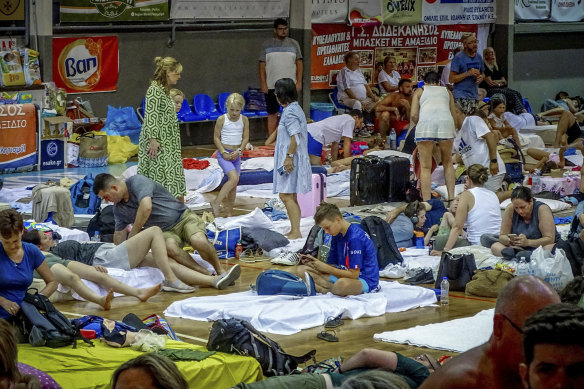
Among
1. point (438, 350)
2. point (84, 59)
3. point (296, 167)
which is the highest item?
point (84, 59)

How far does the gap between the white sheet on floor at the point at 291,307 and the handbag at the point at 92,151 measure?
776 centimetres

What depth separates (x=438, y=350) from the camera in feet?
26.6

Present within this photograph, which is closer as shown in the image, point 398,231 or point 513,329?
point 513,329

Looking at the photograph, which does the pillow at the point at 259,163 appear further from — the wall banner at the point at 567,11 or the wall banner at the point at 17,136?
the wall banner at the point at 567,11

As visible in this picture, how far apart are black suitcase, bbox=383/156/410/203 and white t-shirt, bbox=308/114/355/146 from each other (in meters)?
2.31

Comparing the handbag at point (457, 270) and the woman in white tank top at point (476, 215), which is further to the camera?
the woman in white tank top at point (476, 215)

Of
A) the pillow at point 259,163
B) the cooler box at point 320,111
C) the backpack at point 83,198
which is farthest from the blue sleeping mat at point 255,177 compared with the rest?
the cooler box at point 320,111

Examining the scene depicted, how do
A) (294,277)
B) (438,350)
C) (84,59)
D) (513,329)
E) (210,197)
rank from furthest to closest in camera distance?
(84,59) → (210,197) → (294,277) → (438,350) → (513,329)

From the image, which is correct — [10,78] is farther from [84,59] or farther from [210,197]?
[210,197]

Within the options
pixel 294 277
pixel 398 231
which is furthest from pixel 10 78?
pixel 294 277

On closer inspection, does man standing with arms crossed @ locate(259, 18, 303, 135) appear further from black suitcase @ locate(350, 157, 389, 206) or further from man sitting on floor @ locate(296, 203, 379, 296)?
man sitting on floor @ locate(296, 203, 379, 296)

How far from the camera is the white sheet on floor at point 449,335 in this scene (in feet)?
26.8

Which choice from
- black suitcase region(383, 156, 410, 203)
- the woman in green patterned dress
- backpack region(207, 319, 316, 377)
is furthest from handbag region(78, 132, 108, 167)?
backpack region(207, 319, 316, 377)

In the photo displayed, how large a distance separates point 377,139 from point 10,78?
579 cm
